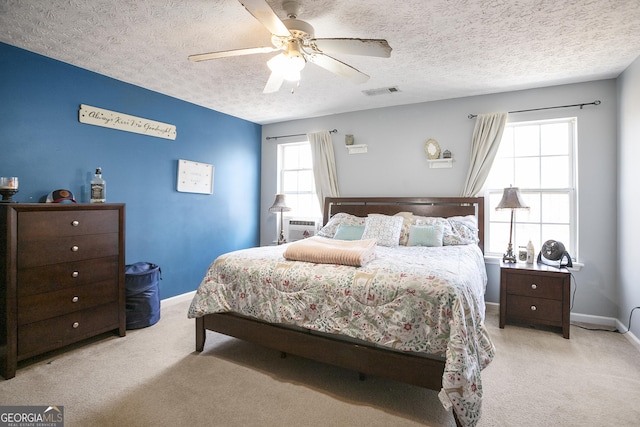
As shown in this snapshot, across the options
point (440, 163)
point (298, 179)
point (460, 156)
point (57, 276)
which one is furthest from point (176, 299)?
point (460, 156)

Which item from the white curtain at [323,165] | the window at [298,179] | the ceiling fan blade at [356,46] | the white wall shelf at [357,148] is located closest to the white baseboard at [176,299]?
the window at [298,179]

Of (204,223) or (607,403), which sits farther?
(204,223)

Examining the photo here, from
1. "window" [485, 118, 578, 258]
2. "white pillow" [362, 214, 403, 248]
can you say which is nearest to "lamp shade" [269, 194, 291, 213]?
"white pillow" [362, 214, 403, 248]

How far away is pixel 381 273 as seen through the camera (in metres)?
1.97

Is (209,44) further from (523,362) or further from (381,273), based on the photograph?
(523,362)

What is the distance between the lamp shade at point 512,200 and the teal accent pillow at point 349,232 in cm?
151

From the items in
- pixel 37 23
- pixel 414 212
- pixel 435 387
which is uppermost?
pixel 37 23

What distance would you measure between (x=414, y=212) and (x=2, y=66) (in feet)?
13.7

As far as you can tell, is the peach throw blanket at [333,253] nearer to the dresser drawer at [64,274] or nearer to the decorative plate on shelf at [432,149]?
the dresser drawer at [64,274]

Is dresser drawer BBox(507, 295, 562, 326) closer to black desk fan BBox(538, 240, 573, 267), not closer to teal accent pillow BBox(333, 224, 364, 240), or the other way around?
black desk fan BBox(538, 240, 573, 267)

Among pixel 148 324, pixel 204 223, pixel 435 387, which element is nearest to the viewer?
pixel 435 387

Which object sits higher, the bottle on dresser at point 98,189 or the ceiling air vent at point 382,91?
the ceiling air vent at point 382,91

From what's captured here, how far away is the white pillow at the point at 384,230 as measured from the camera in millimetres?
3328

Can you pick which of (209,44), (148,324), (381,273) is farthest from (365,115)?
(148,324)
